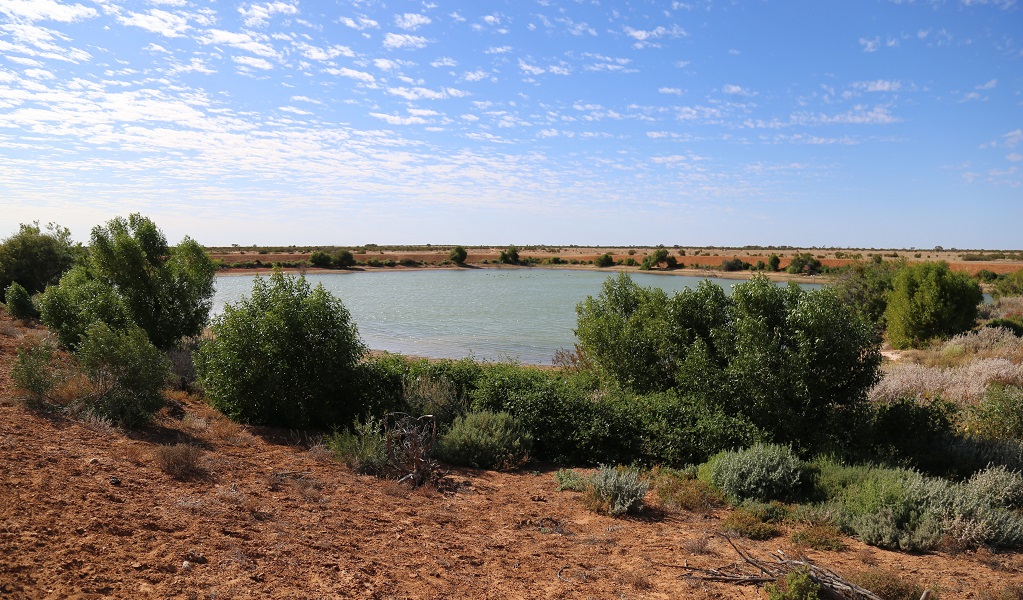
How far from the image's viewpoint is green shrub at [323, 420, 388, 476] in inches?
320

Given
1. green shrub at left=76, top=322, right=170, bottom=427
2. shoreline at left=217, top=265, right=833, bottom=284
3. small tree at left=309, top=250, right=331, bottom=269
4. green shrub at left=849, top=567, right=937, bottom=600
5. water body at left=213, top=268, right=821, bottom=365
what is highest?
small tree at left=309, top=250, right=331, bottom=269

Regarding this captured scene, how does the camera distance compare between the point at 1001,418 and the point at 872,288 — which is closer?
the point at 1001,418

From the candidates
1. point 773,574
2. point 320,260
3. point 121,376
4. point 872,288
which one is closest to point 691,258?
point 320,260

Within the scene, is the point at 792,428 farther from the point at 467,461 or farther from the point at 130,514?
the point at 130,514

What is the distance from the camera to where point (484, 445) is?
30.2 ft

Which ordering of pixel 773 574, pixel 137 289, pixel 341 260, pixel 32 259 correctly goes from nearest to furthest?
pixel 773 574 → pixel 137 289 → pixel 32 259 → pixel 341 260

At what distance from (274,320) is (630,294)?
7770 mm

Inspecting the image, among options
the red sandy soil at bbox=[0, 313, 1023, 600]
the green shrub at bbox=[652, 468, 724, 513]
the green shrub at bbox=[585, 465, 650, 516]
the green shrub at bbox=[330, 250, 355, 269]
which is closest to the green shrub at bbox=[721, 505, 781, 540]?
the red sandy soil at bbox=[0, 313, 1023, 600]

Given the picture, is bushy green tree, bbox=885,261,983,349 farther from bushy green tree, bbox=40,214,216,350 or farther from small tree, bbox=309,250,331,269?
small tree, bbox=309,250,331,269

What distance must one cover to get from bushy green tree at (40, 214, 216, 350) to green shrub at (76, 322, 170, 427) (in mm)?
5508

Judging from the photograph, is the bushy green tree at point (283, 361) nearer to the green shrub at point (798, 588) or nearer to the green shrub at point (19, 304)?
the green shrub at point (798, 588)

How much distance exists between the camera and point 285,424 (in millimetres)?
10477

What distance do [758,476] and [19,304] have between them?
2557 cm

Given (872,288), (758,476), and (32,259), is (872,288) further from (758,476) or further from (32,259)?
(32,259)
